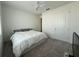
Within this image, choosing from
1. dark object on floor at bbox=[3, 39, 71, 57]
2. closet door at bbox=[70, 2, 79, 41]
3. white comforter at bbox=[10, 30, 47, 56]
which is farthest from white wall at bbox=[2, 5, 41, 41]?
closet door at bbox=[70, 2, 79, 41]

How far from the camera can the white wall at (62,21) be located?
6.32ft

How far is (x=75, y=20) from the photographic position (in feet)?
6.63

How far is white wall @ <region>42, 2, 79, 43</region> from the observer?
1928mm

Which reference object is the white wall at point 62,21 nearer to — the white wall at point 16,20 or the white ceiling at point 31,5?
the white ceiling at point 31,5

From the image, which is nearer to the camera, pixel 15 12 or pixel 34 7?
pixel 15 12

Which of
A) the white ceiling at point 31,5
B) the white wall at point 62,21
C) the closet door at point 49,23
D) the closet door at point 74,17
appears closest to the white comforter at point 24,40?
the closet door at point 49,23

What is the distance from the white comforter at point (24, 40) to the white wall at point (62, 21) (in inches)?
12.2

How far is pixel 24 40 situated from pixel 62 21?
1281 millimetres

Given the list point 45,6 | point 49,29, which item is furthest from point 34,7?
point 49,29

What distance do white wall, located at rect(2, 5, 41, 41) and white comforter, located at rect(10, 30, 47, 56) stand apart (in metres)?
0.23

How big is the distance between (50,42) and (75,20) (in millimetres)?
1000

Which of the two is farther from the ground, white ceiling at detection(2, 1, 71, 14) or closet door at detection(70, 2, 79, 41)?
white ceiling at detection(2, 1, 71, 14)

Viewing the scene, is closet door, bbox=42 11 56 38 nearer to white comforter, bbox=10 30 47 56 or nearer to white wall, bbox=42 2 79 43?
white wall, bbox=42 2 79 43

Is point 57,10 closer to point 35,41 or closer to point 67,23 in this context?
point 67,23
